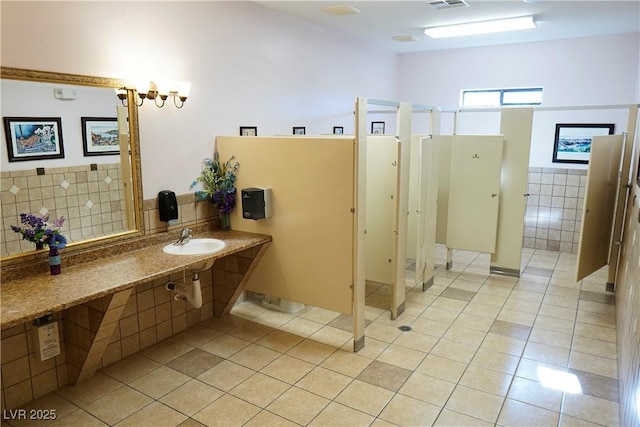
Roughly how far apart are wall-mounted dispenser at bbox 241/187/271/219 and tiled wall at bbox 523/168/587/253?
421 centimetres

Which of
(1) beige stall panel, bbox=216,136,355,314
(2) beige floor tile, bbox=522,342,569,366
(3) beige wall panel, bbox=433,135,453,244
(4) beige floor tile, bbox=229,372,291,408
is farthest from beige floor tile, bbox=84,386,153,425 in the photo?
(3) beige wall panel, bbox=433,135,453,244

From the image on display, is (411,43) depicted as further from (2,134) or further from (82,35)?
(2,134)

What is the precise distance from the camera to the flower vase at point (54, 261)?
271cm

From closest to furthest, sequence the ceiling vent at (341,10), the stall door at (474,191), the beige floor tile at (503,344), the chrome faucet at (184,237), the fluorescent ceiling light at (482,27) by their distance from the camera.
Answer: the chrome faucet at (184,237) < the beige floor tile at (503,344) < the ceiling vent at (341,10) < the fluorescent ceiling light at (482,27) < the stall door at (474,191)

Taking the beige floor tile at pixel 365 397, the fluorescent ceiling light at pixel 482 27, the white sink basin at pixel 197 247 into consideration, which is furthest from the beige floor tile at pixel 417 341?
the fluorescent ceiling light at pixel 482 27

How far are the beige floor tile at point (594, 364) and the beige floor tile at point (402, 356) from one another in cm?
109

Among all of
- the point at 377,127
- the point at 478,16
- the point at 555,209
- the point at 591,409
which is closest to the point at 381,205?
the point at 591,409

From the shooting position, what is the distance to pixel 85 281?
2637mm

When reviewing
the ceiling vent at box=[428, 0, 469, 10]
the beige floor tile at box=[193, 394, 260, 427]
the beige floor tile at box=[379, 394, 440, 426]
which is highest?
the ceiling vent at box=[428, 0, 469, 10]

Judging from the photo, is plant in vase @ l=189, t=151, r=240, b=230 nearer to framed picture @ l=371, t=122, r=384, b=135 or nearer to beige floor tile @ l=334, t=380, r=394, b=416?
beige floor tile @ l=334, t=380, r=394, b=416

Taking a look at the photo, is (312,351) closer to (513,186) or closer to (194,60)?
(194,60)

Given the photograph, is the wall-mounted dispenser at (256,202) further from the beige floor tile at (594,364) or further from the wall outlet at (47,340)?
the beige floor tile at (594,364)

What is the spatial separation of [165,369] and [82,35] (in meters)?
2.31

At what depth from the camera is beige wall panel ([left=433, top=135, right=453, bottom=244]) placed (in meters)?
5.19
